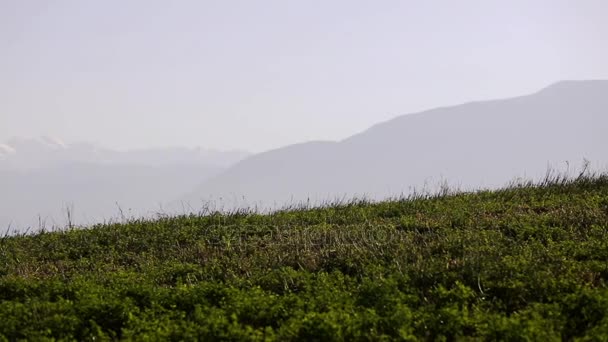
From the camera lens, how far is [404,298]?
32.8 ft

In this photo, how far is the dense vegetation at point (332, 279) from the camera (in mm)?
9078

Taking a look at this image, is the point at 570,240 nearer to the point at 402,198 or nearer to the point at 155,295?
the point at 155,295

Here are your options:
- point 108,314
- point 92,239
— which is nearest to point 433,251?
point 108,314

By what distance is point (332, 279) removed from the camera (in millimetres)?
11594

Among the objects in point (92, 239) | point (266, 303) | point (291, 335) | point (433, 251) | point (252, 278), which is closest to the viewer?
point (291, 335)

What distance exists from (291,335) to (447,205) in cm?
1168

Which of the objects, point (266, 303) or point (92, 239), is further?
point (92, 239)

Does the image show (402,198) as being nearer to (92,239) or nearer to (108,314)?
(92,239)

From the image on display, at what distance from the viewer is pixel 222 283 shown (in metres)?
11.6

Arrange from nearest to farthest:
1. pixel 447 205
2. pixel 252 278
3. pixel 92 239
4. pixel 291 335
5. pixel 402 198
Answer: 1. pixel 291 335
2. pixel 252 278
3. pixel 92 239
4. pixel 447 205
5. pixel 402 198

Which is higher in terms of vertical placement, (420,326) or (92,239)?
(92,239)

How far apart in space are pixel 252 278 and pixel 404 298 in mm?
2991

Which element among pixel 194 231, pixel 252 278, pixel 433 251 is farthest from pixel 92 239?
pixel 433 251

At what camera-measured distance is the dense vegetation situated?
9078mm
